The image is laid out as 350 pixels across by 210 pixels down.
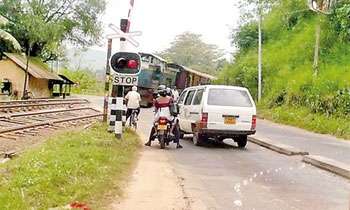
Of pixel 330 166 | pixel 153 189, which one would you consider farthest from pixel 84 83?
pixel 153 189

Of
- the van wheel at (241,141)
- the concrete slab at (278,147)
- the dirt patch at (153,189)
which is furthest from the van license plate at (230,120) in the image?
the dirt patch at (153,189)

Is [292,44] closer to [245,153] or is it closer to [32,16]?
[32,16]

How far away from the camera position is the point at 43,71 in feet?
172

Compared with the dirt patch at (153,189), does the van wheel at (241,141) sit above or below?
above

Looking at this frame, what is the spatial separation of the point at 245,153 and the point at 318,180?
177 inches

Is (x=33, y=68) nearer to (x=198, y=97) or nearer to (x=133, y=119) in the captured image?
(x=133, y=119)

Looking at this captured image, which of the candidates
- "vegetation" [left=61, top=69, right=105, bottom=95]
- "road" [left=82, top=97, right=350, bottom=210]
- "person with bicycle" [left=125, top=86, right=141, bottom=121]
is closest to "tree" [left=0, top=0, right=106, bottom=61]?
"vegetation" [left=61, top=69, right=105, bottom=95]

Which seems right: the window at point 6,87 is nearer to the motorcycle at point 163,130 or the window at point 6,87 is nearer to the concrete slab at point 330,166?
the motorcycle at point 163,130

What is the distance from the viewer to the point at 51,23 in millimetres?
55469

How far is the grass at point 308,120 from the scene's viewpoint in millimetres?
25609

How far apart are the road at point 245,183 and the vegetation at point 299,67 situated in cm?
966

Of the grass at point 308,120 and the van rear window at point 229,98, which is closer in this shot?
the van rear window at point 229,98

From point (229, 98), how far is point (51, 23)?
4113 centimetres

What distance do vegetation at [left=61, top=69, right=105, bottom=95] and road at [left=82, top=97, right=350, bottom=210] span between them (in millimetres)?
61794
